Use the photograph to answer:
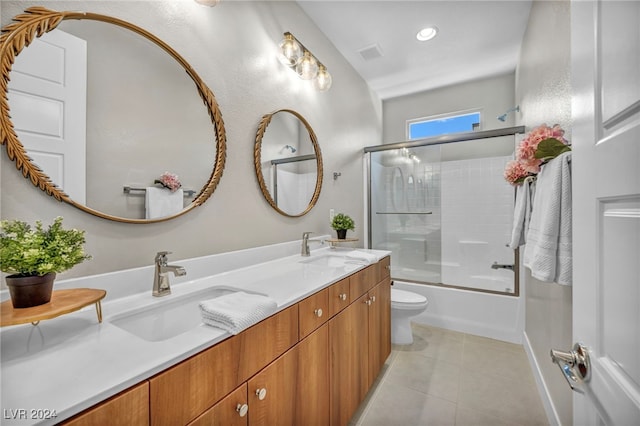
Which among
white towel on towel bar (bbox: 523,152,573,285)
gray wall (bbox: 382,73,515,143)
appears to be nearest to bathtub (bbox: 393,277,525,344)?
white towel on towel bar (bbox: 523,152,573,285)

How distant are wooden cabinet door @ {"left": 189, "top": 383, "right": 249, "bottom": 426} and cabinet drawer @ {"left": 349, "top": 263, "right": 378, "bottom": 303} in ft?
2.48

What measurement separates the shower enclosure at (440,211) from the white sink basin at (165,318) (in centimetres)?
235

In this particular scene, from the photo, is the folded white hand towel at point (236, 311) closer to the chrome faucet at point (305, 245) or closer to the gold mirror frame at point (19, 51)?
the gold mirror frame at point (19, 51)

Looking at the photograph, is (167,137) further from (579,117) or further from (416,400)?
(416,400)

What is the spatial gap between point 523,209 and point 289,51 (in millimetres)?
1681

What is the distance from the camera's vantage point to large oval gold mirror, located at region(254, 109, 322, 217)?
165cm

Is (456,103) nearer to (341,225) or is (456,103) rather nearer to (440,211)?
(440,211)

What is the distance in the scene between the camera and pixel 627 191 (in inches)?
17.8

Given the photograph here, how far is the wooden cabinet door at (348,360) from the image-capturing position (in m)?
1.23

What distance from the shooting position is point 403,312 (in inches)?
87.4

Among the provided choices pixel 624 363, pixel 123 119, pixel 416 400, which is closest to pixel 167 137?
pixel 123 119

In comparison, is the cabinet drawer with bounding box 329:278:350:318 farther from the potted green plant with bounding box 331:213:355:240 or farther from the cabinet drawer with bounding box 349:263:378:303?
the potted green plant with bounding box 331:213:355:240

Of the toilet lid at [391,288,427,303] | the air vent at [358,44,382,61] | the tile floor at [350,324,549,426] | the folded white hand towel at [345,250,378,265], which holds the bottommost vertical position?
the tile floor at [350,324,549,426]

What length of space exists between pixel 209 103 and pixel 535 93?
2.20 m
